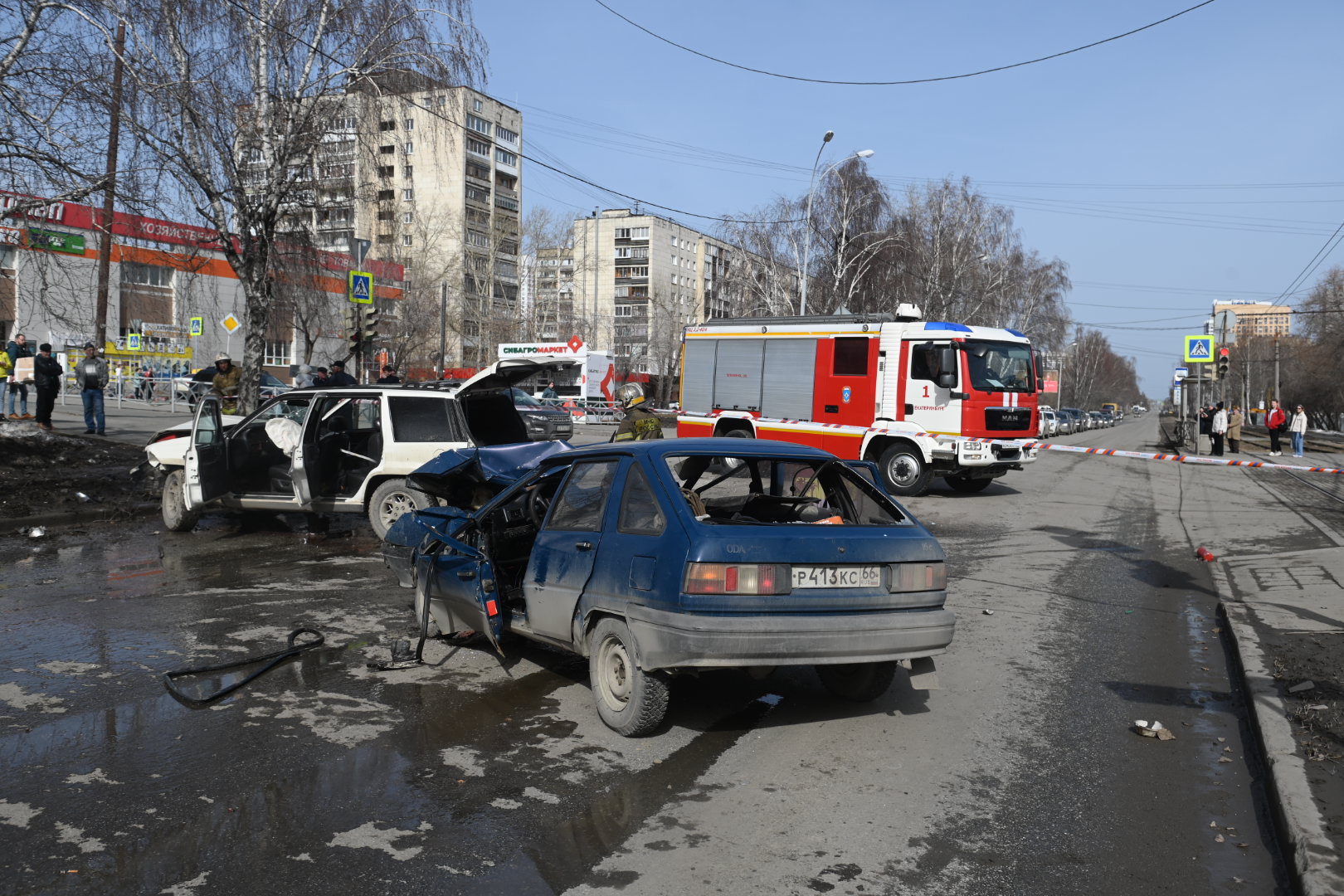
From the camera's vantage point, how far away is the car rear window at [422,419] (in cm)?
1101

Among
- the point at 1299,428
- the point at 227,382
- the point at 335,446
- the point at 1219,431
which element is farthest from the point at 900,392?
the point at 1299,428

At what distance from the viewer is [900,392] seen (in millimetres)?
16969

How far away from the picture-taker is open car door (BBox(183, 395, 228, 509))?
420 inches

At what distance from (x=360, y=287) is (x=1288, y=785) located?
672 inches

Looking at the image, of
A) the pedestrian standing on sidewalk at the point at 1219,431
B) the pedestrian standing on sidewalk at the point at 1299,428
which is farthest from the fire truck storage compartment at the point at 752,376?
the pedestrian standing on sidewalk at the point at 1299,428

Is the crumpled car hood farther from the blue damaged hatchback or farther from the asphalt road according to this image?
the blue damaged hatchback

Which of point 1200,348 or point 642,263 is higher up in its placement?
point 642,263

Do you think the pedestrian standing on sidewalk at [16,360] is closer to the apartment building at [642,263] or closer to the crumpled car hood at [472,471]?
the crumpled car hood at [472,471]

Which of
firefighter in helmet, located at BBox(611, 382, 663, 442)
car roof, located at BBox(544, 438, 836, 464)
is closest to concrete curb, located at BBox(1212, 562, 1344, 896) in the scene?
car roof, located at BBox(544, 438, 836, 464)

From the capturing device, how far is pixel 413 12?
18125mm

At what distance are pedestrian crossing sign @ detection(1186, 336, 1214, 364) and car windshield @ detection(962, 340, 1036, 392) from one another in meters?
16.6

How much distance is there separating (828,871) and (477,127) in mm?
89080

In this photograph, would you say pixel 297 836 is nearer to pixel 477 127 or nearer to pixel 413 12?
pixel 413 12

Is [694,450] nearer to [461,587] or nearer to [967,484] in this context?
[461,587]
